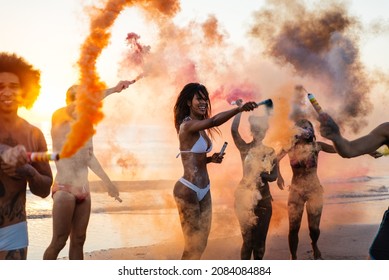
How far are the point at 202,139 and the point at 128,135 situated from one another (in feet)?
7.59

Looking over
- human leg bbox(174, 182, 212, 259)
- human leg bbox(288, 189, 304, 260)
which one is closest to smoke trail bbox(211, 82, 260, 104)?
human leg bbox(288, 189, 304, 260)

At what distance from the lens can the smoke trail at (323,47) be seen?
7.78 m

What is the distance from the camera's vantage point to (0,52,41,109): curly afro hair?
565 centimetres

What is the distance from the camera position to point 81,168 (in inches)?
253

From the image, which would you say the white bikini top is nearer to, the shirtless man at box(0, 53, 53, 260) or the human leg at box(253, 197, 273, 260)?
the human leg at box(253, 197, 273, 260)

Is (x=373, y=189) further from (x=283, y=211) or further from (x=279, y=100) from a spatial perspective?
(x=279, y=100)

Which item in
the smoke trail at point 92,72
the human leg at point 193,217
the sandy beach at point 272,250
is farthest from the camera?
the sandy beach at point 272,250

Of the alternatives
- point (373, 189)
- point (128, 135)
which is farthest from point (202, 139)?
point (373, 189)

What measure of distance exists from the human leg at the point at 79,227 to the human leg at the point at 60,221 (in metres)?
0.08

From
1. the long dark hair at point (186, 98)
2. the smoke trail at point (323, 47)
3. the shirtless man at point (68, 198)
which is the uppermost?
the smoke trail at point (323, 47)

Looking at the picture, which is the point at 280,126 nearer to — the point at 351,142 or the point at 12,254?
A: the point at 351,142

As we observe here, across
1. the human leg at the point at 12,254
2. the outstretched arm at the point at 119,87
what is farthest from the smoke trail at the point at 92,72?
the human leg at the point at 12,254

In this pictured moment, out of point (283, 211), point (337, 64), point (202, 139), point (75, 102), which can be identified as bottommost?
point (283, 211)

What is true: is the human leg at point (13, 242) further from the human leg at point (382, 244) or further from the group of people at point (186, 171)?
the human leg at point (382, 244)
